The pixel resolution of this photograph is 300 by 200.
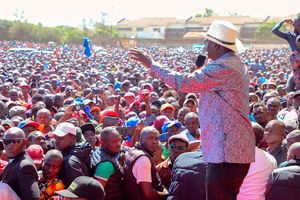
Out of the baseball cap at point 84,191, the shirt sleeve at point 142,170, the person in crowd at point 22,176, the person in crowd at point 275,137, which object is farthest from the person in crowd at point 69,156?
the person in crowd at point 275,137

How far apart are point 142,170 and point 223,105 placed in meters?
1.32

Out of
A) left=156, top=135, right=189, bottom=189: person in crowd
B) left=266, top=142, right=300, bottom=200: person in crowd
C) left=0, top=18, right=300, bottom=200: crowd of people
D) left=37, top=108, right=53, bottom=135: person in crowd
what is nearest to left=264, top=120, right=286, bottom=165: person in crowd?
left=0, top=18, right=300, bottom=200: crowd of people

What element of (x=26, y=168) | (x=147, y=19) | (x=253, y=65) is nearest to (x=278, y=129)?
(x=26, y=168)

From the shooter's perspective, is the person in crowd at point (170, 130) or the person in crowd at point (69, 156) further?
the person in crowd at point (170, 130)

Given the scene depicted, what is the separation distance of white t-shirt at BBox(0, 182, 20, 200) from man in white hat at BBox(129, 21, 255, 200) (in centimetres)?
150

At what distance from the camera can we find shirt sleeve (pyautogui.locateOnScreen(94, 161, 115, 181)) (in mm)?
4199

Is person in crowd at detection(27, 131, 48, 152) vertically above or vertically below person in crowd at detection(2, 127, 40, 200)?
below

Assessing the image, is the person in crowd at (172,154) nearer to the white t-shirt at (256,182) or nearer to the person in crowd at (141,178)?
the person in crowd at (141,178)

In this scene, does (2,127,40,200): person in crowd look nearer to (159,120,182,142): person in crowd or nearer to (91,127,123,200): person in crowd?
(91,127,123,200): person in crowd

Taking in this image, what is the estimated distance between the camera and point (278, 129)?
4.88m

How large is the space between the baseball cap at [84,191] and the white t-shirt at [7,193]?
0.61 metres

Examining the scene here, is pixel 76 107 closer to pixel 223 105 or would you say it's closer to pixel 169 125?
pixel 169 125

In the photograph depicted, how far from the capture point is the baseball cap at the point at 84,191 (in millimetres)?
3166

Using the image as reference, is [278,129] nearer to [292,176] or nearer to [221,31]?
[292,176]
